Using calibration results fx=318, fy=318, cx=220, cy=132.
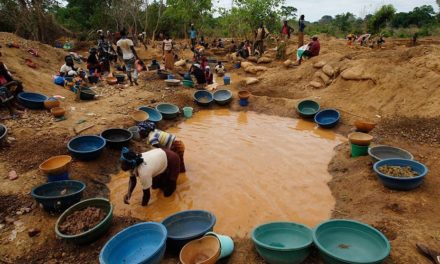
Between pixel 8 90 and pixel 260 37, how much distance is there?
38.0 ft

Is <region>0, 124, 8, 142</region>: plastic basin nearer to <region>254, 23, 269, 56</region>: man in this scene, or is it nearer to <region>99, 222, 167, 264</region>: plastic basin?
<region>99, 222, 167, 264</region>: plastic basin

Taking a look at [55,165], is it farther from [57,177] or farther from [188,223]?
[188,223]

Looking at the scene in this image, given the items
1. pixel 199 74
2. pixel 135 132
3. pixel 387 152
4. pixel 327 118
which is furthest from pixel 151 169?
pixel 199 74

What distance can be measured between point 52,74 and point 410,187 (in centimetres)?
1077

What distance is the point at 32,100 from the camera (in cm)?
752

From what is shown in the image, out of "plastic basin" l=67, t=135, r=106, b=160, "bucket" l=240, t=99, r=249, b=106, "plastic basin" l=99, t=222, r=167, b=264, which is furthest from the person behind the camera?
"bucket" l=240, t=99, r=249, b=106

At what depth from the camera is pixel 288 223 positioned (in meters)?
3.86

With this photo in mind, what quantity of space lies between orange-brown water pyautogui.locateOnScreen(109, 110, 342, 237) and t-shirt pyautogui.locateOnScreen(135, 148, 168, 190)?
64 centimetres

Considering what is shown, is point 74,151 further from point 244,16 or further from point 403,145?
point 244,16

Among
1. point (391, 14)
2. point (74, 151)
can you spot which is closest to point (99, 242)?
point (74, 151)


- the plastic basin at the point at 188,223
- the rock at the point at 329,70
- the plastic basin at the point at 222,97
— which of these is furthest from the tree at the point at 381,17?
the plastic basin at the point at 188,223

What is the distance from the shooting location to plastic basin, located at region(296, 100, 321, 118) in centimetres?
857

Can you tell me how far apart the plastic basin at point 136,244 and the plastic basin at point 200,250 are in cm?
26

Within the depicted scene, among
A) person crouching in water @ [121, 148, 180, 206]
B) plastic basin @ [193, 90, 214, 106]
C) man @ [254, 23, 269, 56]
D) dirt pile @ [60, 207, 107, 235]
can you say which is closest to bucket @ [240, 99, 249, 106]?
plastic basin @ [193, 90, 214, 106]
